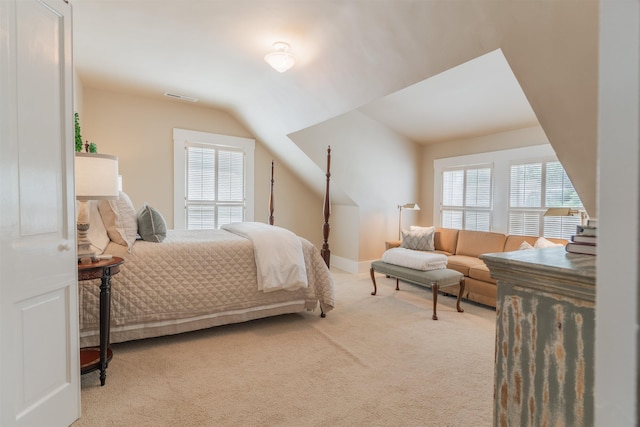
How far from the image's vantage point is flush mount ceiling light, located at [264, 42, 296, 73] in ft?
9.65

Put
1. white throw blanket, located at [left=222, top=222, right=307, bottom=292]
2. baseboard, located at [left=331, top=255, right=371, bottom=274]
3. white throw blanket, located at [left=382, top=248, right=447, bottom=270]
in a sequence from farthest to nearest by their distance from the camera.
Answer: baseboard, located at [left=331, top=255, right=371, bottom=274] → white throw blanket, located at [left=382, top=248, right=447, bottom=270] → white throw blanket, located at [left=222, top=222, right=307, bottom=292]

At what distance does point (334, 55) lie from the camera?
3014 mm

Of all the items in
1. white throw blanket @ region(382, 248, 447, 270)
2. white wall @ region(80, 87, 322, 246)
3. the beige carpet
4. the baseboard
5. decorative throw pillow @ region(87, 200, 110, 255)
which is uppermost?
white wall @ region(80, 87, 322, 246)

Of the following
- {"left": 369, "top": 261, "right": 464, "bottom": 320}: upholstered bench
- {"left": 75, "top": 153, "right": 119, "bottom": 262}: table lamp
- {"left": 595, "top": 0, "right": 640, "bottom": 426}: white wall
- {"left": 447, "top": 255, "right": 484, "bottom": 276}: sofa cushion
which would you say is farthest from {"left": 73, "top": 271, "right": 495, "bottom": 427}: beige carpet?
{"left": 595, "top": 0, "right": 640, "bottom": 426}: white wall

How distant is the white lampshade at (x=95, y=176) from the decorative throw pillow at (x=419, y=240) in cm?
376

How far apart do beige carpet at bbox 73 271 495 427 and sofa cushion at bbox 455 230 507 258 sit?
1322mm

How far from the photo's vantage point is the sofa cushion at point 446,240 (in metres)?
4.78

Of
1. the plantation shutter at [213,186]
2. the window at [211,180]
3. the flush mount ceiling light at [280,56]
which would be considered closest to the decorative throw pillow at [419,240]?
the window at [211,180]

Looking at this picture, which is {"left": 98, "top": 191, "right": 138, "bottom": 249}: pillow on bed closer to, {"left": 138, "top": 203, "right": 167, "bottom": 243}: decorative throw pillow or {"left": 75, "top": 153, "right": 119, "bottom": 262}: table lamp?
{"left": 138, "top": 203, "right": 167, "bottom": 243}: decorative throw pillow

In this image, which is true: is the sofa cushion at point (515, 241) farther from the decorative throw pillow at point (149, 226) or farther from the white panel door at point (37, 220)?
the white panel door at point (37, 220)

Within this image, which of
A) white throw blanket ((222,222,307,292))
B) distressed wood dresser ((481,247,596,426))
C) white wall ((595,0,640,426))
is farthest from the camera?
white throw blanket ((222,222,307,292))

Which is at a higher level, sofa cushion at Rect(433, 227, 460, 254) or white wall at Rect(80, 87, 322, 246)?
white wall at Rect(80, 87, 322, 246)

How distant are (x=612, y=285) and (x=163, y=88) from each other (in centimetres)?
488

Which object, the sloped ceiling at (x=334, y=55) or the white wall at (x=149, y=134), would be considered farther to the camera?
the white wall at (x=149, y=134)
